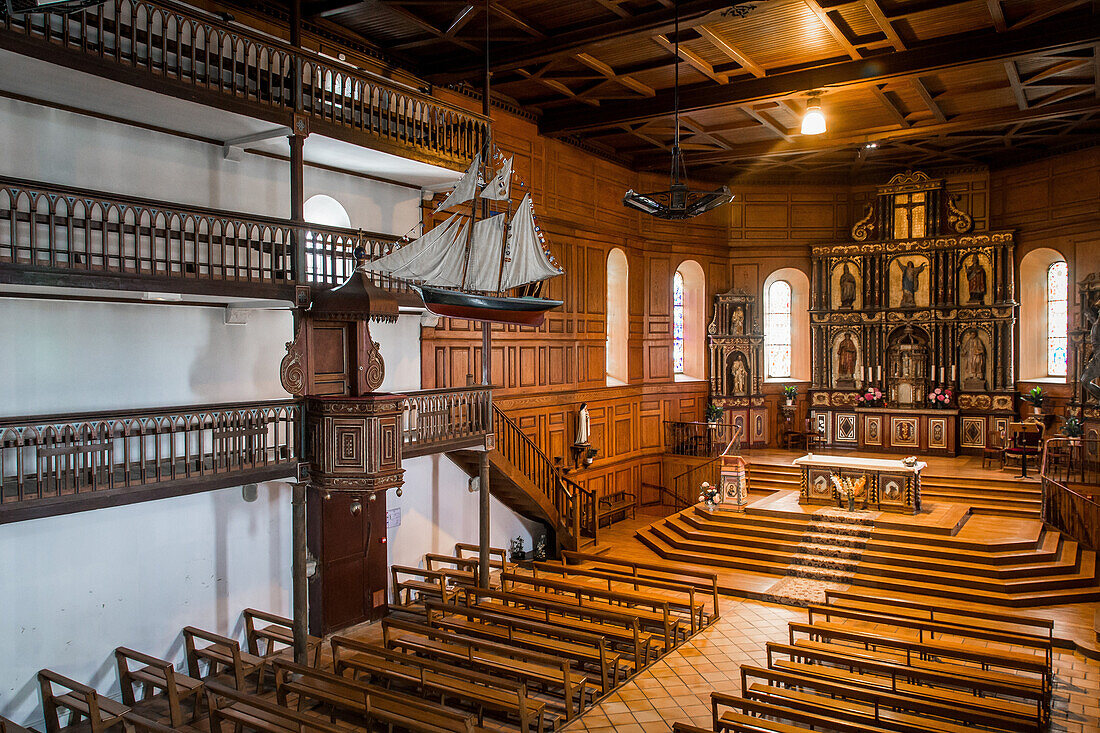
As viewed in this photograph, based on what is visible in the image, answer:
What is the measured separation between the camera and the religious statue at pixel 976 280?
22.1 metres

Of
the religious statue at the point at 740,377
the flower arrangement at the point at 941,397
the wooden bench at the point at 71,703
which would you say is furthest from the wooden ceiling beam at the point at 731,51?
the wooden bench at the point at 71,703

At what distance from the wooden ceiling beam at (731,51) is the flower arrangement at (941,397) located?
11.3 metres

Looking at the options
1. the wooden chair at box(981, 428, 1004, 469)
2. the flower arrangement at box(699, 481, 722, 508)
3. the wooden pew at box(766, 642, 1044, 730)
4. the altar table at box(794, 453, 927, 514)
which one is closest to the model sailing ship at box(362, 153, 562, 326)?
the flower arrangement at box(699, 481, 722, 508)

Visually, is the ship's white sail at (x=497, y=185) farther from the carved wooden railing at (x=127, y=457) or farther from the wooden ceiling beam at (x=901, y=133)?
the wooden ceiling beam at (x=901, y=133)

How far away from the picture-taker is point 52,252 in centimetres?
896

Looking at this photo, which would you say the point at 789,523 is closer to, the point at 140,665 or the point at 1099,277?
the point at 1099,277

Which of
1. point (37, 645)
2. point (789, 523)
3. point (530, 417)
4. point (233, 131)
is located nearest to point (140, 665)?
point (37, 645)

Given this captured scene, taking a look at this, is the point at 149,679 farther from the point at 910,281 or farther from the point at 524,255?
the point at 910,281

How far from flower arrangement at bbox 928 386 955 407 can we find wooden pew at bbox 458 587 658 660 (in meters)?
13.6

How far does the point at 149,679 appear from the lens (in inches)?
402

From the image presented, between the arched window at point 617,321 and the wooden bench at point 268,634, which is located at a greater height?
the arched window at point 617,321

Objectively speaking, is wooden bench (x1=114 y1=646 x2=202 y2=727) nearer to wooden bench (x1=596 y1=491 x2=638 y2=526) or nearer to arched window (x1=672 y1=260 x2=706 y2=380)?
wooden bench (x1=596 y1=491 x2=638 y2=526)

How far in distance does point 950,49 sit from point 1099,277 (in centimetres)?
812

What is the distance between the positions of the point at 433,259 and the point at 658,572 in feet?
24.1
